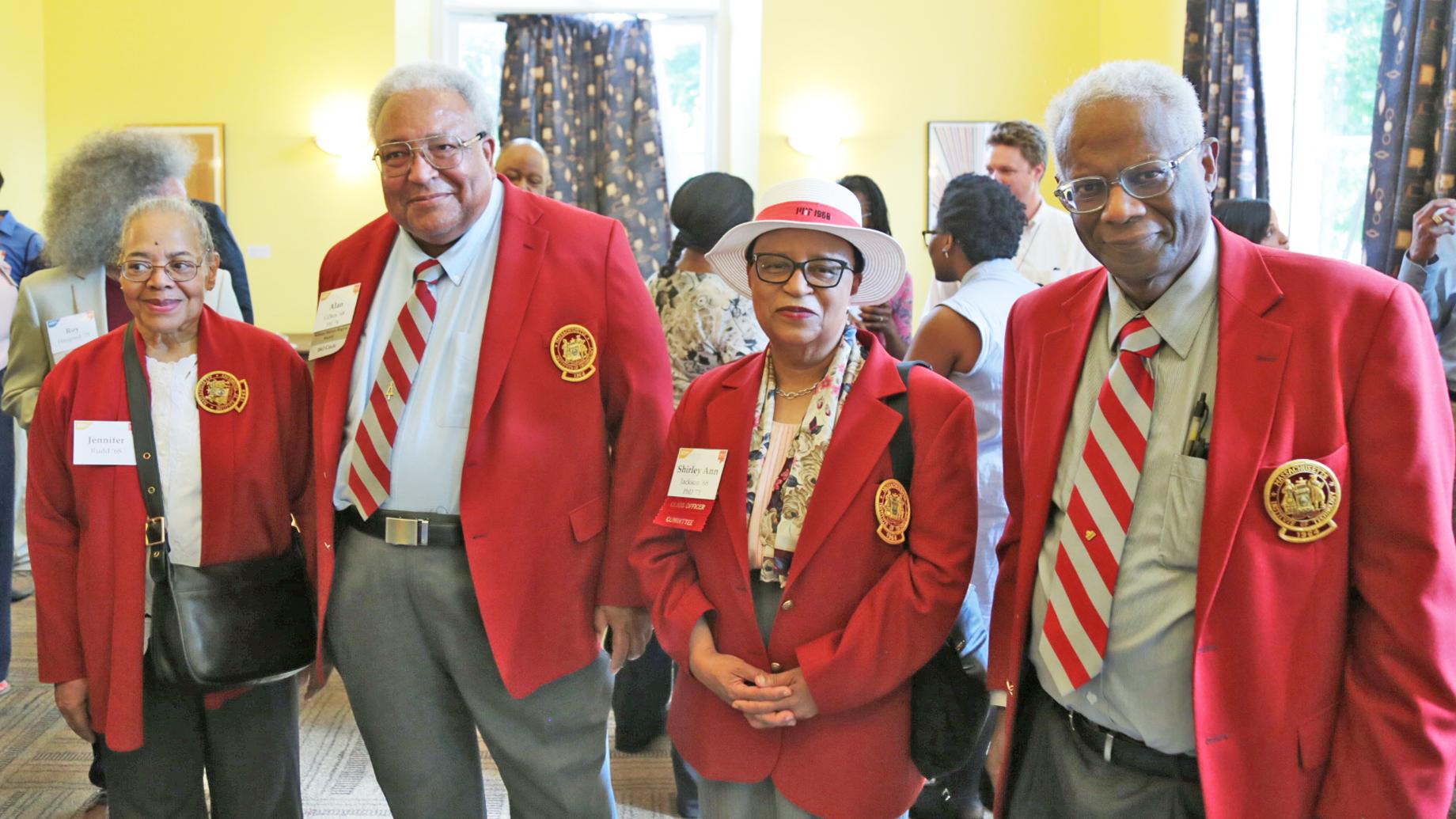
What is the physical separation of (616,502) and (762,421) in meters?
0.33

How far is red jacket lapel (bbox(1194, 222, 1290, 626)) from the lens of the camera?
1287 mm

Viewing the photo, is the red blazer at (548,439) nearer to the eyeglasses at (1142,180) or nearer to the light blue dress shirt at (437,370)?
the light blue dress shirt at (437,370)

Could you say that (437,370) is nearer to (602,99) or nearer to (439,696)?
(439,696)

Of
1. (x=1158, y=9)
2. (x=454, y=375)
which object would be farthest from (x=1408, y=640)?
(x=1158, y=9)

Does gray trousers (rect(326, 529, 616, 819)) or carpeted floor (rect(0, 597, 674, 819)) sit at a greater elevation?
gray trousers (rect(326, 529, 616, 819))

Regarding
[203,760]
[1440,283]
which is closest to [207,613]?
[203,760]

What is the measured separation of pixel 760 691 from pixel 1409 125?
3.83 meters

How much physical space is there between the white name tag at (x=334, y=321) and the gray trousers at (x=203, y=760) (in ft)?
2.42

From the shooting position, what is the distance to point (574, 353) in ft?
6.41

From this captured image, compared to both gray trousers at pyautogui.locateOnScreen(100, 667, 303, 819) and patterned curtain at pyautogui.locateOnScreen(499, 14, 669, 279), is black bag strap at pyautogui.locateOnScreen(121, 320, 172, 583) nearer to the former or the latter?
gray trousers at pyautogui.locateOnScreen(100, 667, 303, 819)

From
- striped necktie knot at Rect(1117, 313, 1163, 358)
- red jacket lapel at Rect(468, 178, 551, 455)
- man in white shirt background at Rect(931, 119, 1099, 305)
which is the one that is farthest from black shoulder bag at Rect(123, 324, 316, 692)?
man in white shirt background at Rect(931, 119, 1099, 305)

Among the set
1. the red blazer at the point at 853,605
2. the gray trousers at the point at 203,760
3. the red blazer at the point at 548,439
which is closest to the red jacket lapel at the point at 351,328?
the red blazer at the point at 548,439

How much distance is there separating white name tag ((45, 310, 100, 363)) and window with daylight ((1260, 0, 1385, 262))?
5.02 m

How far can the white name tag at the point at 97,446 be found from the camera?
208cm
